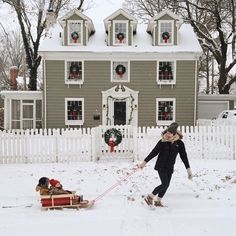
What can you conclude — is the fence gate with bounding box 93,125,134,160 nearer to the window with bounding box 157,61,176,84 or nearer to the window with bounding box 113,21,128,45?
the window with bounding box 157,61,176,84

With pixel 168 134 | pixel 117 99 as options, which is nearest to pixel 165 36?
pixel 117 99

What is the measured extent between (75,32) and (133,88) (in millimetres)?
5141

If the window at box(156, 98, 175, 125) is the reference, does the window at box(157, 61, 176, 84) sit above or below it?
above

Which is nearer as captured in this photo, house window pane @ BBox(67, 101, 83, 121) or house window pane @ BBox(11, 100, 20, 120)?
house window pane @ BBox(67, 101, 83, 121)

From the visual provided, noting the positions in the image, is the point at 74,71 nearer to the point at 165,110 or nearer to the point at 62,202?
the point at 165,110

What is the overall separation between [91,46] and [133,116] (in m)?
5.14

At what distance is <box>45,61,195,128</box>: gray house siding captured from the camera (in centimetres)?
2295

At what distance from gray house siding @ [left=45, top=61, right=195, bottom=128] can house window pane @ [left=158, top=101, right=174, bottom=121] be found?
374mm

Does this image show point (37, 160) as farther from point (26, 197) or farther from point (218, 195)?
point (218, 195)

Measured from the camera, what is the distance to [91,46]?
23.2 meters

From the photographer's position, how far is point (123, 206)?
7070 mm

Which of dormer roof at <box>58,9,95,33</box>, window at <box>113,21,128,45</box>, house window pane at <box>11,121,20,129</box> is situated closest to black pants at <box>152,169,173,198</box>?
window at <box>113,21,128,45</box>

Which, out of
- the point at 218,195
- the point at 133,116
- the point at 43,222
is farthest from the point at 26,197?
the point at 133,116

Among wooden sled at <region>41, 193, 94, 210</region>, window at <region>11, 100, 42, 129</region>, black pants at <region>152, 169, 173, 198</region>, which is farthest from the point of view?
window at <region>11, 100, 42, 129</region>
